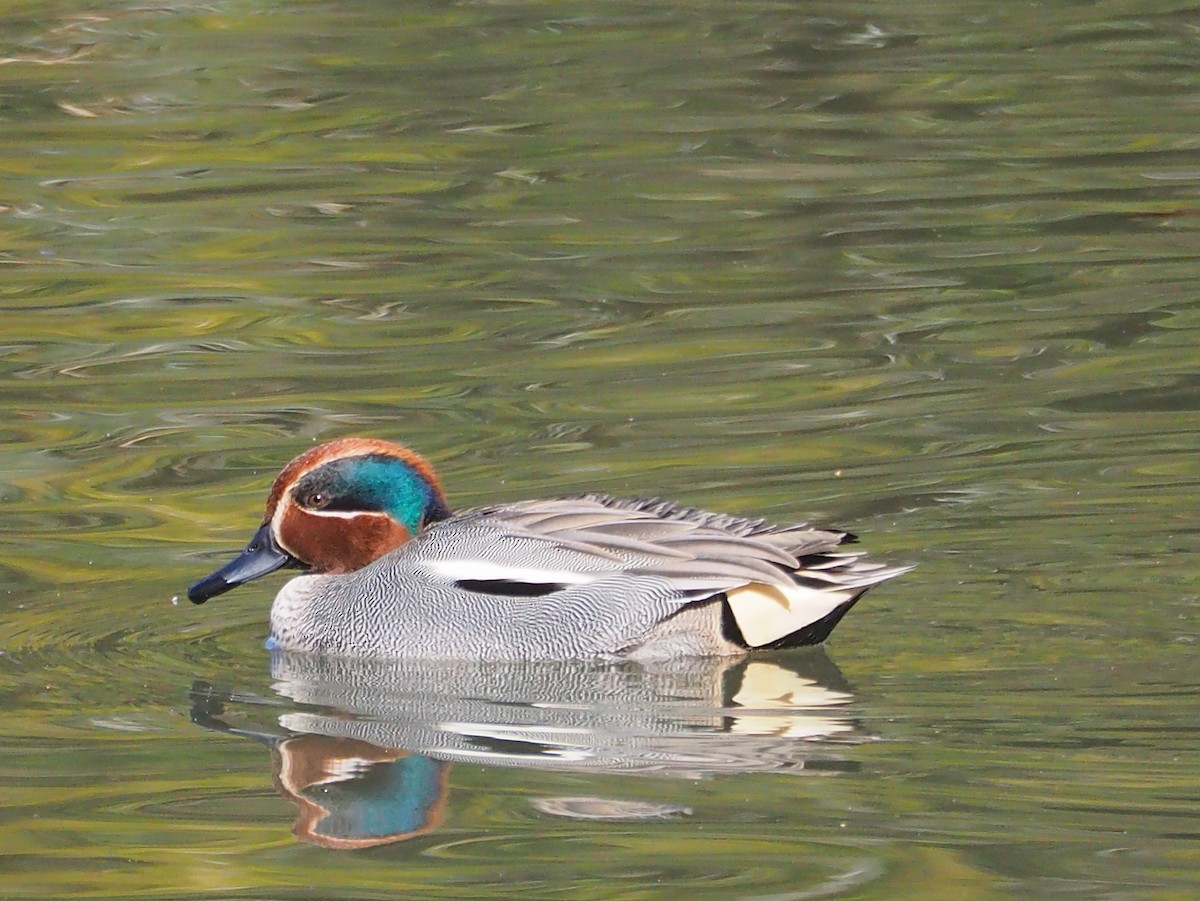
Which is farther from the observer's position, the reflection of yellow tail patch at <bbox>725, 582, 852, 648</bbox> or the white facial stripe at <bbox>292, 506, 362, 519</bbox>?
the white facial stripe at <bbox>292, 506, 362, 519</bbox>

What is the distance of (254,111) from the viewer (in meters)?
15.2

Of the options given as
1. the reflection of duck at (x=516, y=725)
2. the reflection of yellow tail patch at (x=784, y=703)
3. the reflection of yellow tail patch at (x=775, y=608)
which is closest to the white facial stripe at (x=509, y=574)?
the reflection of duck at (x=516, y=725)

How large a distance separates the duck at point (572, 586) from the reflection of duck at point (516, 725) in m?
0.07

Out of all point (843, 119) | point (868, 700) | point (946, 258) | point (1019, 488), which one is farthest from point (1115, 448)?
point (843, 119)

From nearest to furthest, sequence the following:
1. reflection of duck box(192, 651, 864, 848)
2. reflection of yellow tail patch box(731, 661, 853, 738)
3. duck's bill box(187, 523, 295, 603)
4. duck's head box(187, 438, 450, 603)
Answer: reflection of duck box(192, 651, 864, 848) < reflection of yellow tail patch box(731, 661, 853, 738) < duck's bill box(187, 523, 295, 603) < duck's head box(187, 438, 450, 603)

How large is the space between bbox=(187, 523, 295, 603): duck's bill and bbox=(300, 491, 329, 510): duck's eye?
0.45ft

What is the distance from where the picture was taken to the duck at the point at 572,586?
23.7 feet

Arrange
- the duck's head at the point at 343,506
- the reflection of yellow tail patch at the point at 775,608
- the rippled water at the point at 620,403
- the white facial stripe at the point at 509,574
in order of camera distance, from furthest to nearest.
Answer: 1. the duck's head at the point at 343,506
2. the white facial stripe at the point at 509,574
3. the reflection of yellow tail patch at the point at 775,608
4. the rippled water at the point at 620,403

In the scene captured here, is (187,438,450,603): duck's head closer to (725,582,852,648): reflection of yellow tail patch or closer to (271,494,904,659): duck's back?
(271,494,904,659): duck's back

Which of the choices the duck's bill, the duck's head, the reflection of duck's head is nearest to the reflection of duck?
the reflection of duck's head

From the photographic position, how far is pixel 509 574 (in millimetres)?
7402

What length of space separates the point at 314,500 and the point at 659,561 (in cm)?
120

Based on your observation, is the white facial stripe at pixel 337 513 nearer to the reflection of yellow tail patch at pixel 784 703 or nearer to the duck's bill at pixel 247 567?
the duck's bill at pixel 247 567

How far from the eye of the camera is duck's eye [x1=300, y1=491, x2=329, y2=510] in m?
7.83
